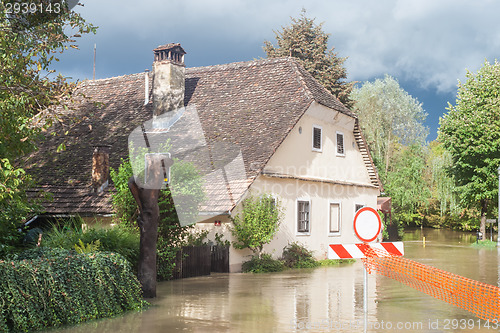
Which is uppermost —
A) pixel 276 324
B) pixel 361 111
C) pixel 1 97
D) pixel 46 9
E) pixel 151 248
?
pixel 361 111

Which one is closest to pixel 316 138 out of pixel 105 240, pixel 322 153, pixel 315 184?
pixel 322 153

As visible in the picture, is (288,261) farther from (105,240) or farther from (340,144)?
(105,240)

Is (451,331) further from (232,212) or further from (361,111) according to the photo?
(361,111)

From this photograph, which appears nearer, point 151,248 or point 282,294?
point 151,248

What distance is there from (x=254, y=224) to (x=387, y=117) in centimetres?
3421

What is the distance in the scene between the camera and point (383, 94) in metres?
53.3

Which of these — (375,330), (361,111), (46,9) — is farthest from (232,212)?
(361,111)

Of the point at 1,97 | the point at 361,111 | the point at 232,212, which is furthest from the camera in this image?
the point at 361,111

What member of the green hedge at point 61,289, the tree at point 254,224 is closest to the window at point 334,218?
the tree at point 254,224

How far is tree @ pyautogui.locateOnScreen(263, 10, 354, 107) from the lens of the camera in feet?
127

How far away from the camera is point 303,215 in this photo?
24891 millimetres

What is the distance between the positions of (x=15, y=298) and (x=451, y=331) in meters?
7.22

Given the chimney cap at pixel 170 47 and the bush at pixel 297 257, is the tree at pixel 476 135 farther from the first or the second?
the chimney cap at pixel 170 47

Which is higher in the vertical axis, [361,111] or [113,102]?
[361,111]
